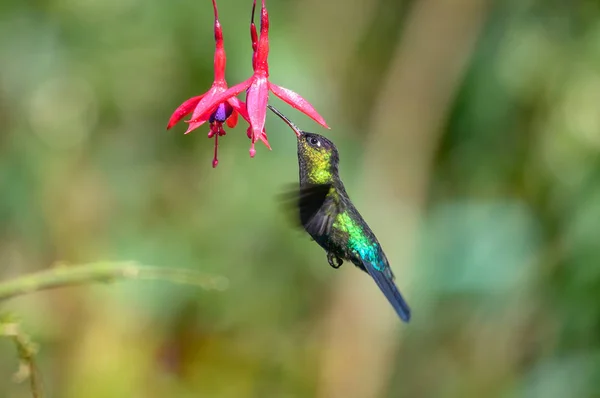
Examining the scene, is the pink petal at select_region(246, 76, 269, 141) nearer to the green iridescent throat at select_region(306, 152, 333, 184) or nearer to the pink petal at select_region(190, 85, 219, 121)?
the pink petal at select_region(190, 85, 219, 121)

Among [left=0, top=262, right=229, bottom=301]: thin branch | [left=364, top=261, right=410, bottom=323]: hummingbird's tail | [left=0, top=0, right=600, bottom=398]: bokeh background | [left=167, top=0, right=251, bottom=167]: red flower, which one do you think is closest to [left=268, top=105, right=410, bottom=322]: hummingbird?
[left=364, top=261, right=410, bottom=323]: hummingbird's tail

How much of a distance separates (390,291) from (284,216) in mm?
2024

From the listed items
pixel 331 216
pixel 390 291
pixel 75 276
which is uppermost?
pixel 331 216

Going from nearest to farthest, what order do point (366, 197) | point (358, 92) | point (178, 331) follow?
point (178, 331) → point (366, 197) → point (358, 92)

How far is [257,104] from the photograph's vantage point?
144 cm

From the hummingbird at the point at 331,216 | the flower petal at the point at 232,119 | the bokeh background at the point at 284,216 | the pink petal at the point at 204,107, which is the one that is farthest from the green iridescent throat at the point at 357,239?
the bokeh background at the point at 284,216

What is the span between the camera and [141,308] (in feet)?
11.7

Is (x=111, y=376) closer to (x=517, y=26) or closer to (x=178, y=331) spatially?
(x=178, y=331)

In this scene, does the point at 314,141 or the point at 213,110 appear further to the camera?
the point at 314,141

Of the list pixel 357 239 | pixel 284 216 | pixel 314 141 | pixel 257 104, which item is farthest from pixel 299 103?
pixel 284 216

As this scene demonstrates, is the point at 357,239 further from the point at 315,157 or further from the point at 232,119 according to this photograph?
the point at 232,119

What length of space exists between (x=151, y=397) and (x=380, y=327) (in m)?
1.05

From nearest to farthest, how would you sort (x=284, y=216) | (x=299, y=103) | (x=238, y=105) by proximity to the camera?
(x=299, y=103), (x=238, y=105), (x=284, y=216)

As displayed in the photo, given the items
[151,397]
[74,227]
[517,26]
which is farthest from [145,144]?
[517,26]
